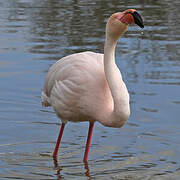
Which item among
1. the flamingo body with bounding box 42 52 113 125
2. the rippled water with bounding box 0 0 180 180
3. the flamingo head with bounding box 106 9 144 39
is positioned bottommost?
the rippled water with bounding box 0 0 180 180

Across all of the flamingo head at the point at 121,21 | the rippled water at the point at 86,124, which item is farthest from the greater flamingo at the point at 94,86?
the rippled water at the point at 86,124

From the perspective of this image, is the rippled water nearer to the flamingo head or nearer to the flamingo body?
the flamingo body

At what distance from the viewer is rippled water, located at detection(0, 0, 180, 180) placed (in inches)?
271

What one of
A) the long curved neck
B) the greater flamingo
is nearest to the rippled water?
the greater flamingo

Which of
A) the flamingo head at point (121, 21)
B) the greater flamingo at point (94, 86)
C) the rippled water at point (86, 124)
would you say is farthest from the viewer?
the rippled water at point (86, 124)

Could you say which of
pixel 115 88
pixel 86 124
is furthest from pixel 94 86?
pixel 86 124

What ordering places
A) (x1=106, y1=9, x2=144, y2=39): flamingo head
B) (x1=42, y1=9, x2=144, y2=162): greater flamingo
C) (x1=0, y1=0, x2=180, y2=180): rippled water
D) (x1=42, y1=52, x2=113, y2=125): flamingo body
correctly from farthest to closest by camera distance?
(x1=0, y1=0, x2=180, y2=180): rippled water
(x1=42, y1=52, x2=113, y2=125): flamingo body
(x1=42, y1=9, x2=144, y2=162): greater flamingo
(x1=106, y1=9, x2=144, y2=39): flamingo head

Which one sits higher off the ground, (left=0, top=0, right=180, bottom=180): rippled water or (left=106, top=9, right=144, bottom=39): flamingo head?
(left=106, top=9, right=144, bottom=39): flamingo head

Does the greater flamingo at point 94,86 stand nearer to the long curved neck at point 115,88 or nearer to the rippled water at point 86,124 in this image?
the long curved neck at point 115,88

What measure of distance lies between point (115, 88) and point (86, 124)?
2.76m

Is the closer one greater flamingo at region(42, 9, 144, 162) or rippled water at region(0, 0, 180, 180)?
greater flamingo at region(42, 9, 144, 162)

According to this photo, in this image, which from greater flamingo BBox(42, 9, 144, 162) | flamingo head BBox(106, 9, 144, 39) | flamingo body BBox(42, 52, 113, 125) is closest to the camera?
flamingo head BBox(106, 9, 144, 39)

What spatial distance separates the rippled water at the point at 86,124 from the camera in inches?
271

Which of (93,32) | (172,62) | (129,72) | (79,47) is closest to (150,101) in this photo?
(129,72)
